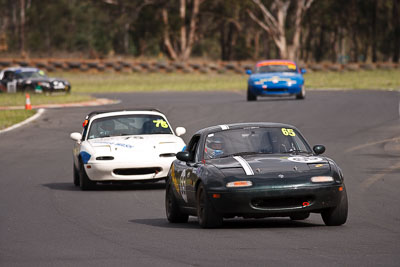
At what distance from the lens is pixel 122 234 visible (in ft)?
34.7

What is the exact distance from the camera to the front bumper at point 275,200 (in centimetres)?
1027

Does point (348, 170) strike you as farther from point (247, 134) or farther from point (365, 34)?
point (365, 34)

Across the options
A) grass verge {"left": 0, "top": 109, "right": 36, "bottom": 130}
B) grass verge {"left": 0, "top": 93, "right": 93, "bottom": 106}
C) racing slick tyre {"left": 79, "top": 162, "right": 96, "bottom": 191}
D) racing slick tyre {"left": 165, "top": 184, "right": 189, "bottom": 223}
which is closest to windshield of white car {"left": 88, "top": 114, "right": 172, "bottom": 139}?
racing slick tyre {"left": 79, "top": 162, "right": 96, "bottom": 191}

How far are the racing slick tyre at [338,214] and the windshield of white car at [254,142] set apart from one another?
978mm

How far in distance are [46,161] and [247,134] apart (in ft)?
35.1

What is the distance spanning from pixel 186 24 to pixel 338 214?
72.8 metres

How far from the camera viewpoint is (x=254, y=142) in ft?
37.7

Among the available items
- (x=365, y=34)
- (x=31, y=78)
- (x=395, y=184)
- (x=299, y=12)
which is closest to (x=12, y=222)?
(x=395, y=184)

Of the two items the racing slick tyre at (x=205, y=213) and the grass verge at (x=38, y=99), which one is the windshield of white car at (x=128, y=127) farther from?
the grass verge at (x=38, y=99)

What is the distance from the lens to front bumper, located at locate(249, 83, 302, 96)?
38469 millimetres

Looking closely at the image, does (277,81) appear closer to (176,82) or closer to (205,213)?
(176,82)

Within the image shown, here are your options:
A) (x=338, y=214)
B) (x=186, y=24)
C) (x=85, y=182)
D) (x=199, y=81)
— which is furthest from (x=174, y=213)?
(x=186, y=24)

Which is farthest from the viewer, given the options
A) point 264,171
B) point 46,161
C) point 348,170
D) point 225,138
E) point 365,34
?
point 365,34

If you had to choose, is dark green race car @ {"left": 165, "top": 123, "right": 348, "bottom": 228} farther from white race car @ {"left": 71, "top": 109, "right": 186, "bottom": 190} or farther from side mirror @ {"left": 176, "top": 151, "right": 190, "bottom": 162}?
white race car @ {"left": 71, "top": 109, "right": 186, "bottom": 190}
